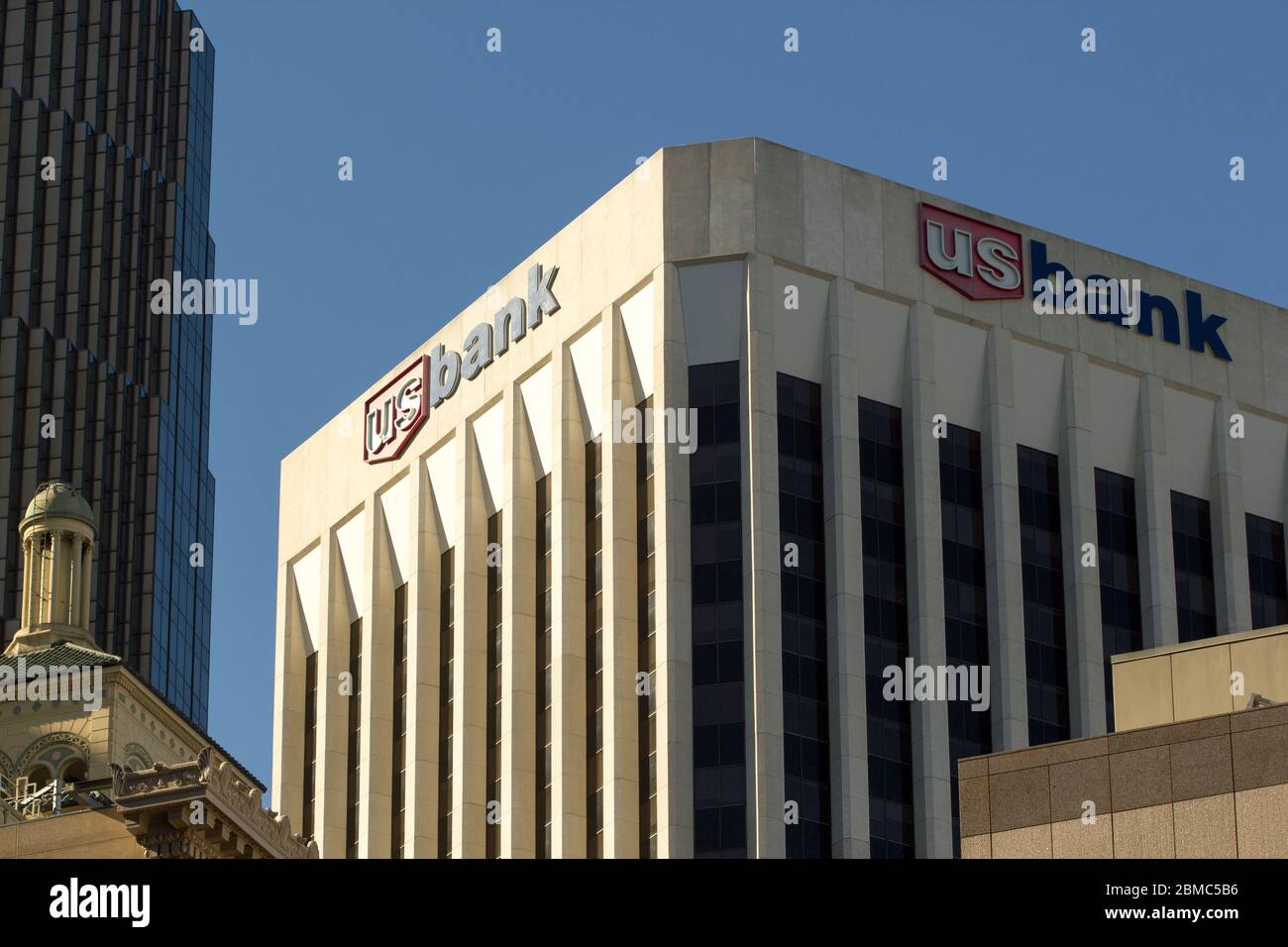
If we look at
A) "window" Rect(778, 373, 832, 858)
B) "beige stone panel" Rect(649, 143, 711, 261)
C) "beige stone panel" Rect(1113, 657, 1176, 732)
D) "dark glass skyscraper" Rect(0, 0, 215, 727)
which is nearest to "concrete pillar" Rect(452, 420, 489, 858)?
"window" Rect(778, 373, 832, 858)

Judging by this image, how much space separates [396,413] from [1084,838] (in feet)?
258

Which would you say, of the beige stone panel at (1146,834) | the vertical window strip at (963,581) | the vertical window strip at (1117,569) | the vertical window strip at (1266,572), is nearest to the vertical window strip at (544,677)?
the vertical window strip at (963,581)

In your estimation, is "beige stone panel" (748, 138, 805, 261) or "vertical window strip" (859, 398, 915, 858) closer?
"vertical window strip" (859, 398, 915, 858)

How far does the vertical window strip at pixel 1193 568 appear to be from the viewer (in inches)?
4500

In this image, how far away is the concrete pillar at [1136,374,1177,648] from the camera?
11262cm

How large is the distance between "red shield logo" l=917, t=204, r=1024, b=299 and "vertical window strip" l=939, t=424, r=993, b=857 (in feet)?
19.8

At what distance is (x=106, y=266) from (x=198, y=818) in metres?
135

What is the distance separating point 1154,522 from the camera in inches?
4542

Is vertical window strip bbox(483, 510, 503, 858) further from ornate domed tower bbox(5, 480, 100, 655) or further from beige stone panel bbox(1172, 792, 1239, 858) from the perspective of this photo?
beige stone panel bbox(1172, 792, 1239, 858)

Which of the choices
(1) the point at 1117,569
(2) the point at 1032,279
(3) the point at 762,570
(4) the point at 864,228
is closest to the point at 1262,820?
(3) the point at 762,570
